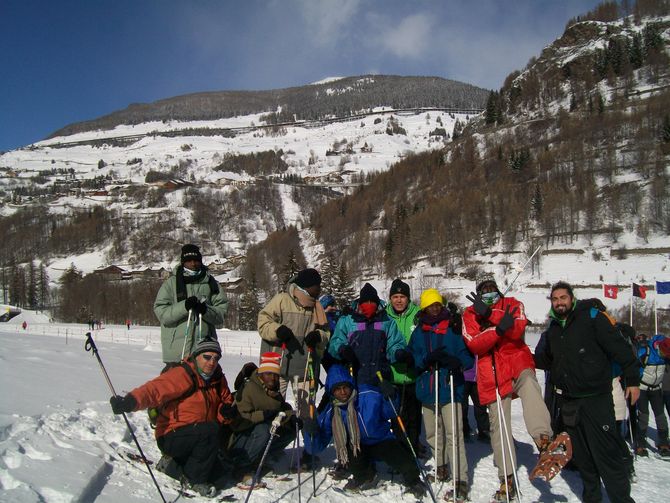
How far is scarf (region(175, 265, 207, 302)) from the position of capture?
16.5ft

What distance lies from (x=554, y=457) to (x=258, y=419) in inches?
113

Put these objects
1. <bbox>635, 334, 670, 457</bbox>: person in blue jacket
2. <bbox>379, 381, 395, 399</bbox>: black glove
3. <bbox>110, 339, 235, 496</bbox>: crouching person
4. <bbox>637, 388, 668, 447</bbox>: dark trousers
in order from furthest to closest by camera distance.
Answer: <bbox>635, 334, 670, 457</bbox>: person in blue jacket
<bbox>637, 388, 668, 447</bbox>: dark trousers
<bbox>379, 381, 395, 399</bbox>: black glove
<bbox>110, 339, 235, 496</bbox>: crouching person

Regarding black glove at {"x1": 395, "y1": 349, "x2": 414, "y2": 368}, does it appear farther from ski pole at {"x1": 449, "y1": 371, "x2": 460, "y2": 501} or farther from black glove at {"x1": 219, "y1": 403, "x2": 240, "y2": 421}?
black glove at {"x1": 219, "y1": 403, "x2": 240, "y2": 421}

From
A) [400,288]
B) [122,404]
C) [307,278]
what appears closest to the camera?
[122,404]

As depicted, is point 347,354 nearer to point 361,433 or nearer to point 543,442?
point 361,433

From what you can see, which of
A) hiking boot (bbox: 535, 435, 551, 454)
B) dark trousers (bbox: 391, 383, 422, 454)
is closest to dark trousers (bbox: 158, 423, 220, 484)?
dark trousers (bbox: 391, 383, 422, 454)

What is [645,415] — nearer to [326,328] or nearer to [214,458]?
[326,328]

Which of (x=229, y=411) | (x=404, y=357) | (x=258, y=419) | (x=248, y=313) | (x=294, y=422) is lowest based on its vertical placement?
(x=248, y=313)

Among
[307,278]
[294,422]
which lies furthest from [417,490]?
[307,278]

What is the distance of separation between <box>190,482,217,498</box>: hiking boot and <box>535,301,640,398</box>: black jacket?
11.5ft

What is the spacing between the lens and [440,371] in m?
4.79

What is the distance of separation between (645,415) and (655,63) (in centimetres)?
9499

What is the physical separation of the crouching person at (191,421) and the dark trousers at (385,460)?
4.54 feet

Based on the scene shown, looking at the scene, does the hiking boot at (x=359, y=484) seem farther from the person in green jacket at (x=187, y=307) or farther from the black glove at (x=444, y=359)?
the person in green jacket at (x=187, y=307)
